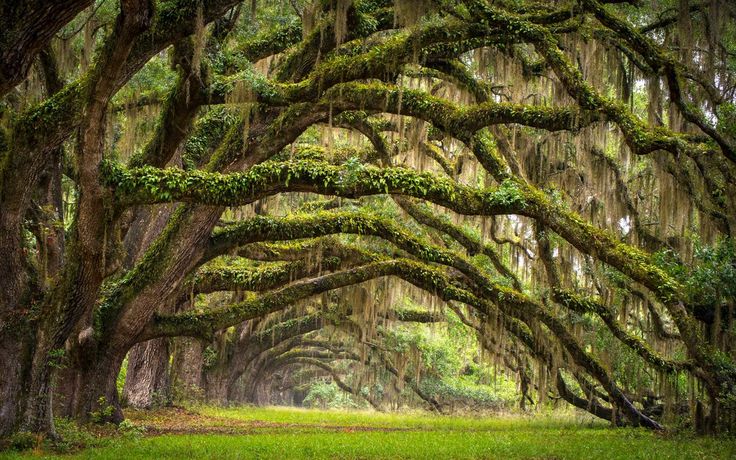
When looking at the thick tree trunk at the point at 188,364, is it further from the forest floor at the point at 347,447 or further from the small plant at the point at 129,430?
the small plant at the point at 129,430

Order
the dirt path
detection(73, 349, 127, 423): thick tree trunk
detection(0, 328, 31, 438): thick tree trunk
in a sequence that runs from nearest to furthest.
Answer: detection(0, 328, 31, 438): thick tree trunk → detection(73, 349, 127, 423): thick tree trunk → the dirt path

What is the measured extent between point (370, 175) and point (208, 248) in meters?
3.98

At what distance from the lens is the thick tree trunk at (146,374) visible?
1778 cm

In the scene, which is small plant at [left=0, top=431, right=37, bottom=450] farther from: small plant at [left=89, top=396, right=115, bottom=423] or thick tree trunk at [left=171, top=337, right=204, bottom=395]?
thick tree trunk at [left=171, top=337, right=204, bottom=395]

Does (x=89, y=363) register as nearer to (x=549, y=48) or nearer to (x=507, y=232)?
(x=549, y=48)

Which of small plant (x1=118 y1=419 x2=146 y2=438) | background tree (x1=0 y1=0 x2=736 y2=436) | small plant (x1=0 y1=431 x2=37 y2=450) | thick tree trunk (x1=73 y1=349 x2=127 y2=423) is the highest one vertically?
background tree (x1=0 y1=0 x2=736 y2=436)

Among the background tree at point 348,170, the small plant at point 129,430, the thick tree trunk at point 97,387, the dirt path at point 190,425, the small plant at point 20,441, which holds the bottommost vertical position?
the dirt path at point 190,425

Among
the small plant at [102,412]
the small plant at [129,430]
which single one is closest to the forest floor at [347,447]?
the small plant at [129,430]

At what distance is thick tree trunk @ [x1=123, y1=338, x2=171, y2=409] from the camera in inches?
700

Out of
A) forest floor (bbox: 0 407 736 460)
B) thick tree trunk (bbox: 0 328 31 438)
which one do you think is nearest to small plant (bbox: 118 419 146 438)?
forest floor (bbox: 0 407 736 460)

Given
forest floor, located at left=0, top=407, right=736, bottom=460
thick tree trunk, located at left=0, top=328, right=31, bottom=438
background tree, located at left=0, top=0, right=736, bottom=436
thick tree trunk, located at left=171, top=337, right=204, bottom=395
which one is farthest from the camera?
thick tree trunk, located at left=171, top=337, right=204, bottom=395

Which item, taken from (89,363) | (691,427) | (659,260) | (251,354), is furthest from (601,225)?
(251,354)

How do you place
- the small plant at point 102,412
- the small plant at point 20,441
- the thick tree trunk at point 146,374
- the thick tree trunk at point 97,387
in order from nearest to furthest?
the small plant at point 20,441, the small plant at point 102,412, the thick tree trunk at point 97,387, the thick tree trunk at point 146,374

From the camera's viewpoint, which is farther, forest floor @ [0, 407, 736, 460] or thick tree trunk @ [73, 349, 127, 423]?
thick tree trunk @ [73, 349, 127, 423]
